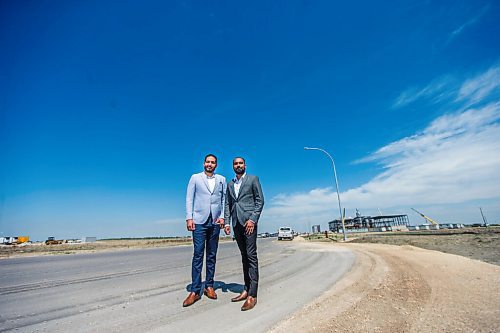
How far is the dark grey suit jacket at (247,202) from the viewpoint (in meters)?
3.54

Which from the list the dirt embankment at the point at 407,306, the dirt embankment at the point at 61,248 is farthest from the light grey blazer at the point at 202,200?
the dirt embankment at the point at 61,248

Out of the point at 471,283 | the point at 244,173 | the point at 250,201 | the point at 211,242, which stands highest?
the point at 244,173

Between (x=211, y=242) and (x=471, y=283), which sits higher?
(x=211, y=242)

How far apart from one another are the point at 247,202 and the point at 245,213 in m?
0.16

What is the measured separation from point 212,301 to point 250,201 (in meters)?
1.43

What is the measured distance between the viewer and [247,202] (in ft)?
11.9

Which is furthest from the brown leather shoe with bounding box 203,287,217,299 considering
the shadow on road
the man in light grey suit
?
the shadow on road

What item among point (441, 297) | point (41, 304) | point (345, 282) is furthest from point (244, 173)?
point (41, 304)

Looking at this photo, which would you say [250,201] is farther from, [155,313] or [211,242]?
[155,313]

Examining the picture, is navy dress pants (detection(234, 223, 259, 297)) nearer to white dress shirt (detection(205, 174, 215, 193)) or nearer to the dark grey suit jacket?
the dark grey suit jacket

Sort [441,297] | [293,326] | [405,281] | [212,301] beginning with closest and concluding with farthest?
[293,326] → [441,297] → [212,301] → [405,281]

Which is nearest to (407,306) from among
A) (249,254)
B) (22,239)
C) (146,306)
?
(249,254)

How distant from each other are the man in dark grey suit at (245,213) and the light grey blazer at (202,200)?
0.51 ft

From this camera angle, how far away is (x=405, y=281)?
399cm
